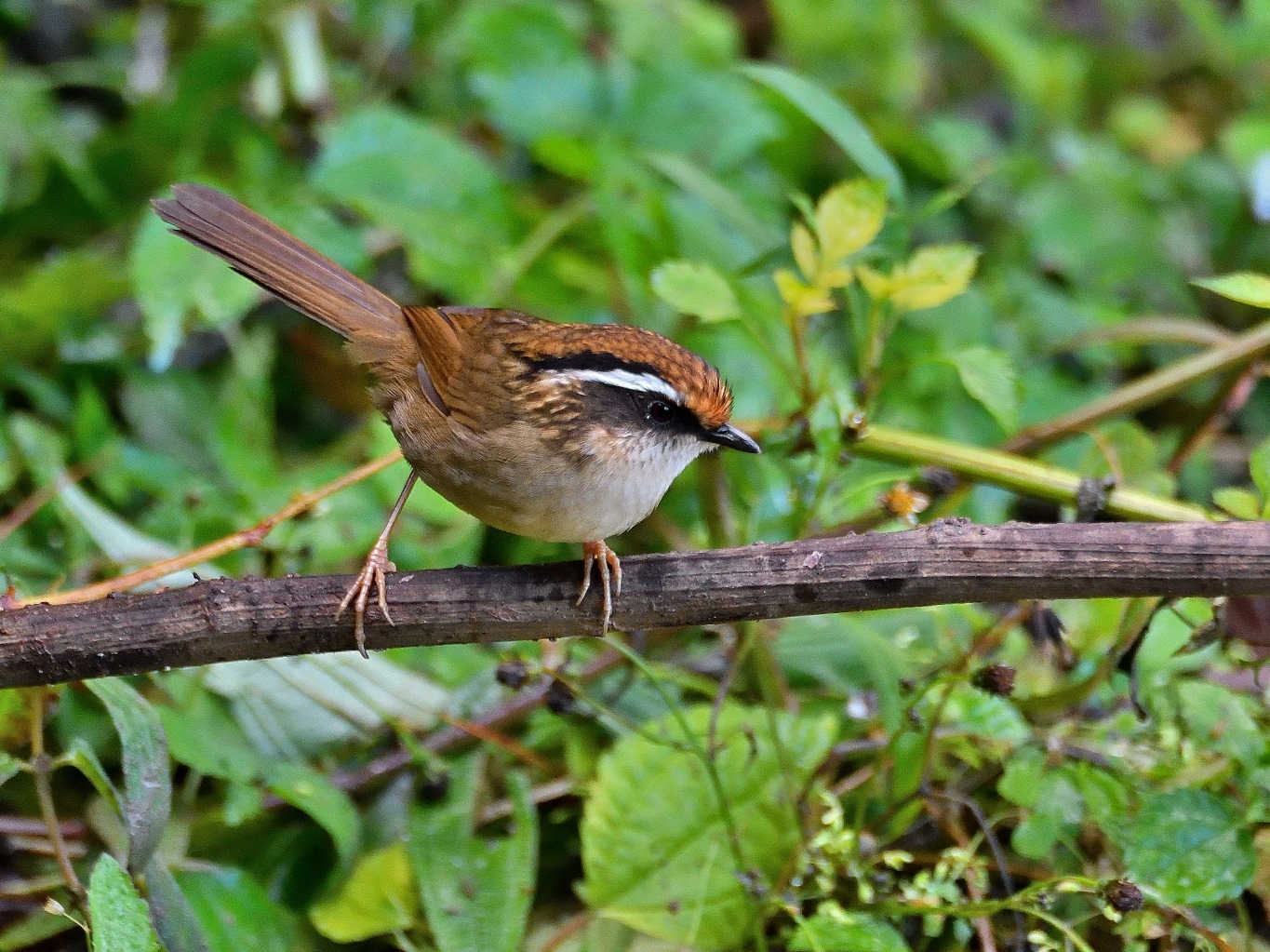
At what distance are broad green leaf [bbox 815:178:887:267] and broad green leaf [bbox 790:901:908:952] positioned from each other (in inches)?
59.0

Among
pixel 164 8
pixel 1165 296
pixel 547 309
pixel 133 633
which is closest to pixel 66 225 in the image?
pixel 164 8

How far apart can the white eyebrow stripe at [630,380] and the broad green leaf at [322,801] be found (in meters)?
1.18

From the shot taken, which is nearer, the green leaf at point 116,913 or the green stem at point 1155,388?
the green leaf at point 116,913

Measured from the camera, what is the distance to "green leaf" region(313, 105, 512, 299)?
4.57 meters

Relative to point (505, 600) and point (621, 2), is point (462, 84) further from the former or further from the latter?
point (505, 600)

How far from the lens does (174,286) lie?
154 inches

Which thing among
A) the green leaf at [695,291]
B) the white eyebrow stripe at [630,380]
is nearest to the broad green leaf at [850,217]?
the green leaf at [695,291]

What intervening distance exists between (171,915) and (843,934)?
1.44 meters

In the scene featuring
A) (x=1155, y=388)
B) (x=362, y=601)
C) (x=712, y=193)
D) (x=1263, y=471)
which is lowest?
(x=362, y=601)

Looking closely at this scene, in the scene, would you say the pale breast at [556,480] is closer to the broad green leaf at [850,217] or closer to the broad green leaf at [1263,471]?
the broad green leaf at [850,217]

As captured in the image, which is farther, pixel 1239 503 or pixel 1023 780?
pixel 1023 780

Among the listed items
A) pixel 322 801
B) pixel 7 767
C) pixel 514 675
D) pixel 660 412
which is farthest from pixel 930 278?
pixel 7 767

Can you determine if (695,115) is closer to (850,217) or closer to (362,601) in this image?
(850,217)

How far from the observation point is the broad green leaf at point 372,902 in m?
3.00
